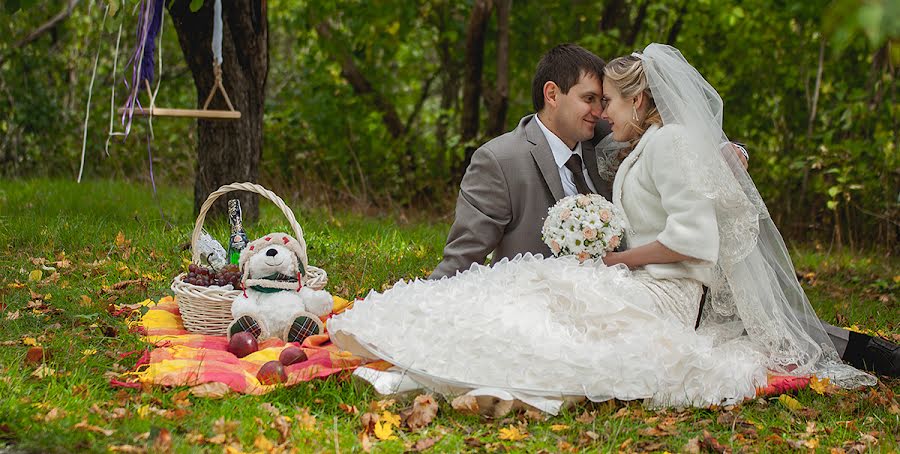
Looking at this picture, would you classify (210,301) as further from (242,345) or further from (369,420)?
(369,420)

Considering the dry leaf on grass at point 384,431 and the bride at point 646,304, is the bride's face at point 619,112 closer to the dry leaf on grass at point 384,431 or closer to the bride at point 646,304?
the bride at point 646,304

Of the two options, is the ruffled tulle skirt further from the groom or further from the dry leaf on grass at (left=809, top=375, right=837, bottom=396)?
the groom

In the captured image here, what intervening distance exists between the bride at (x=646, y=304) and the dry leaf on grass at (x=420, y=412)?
4.3 inches

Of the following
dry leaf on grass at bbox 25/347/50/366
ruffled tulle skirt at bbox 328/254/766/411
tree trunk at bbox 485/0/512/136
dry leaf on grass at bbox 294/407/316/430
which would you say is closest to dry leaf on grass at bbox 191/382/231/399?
dry leaf on grass at bbox 294/407/316/430

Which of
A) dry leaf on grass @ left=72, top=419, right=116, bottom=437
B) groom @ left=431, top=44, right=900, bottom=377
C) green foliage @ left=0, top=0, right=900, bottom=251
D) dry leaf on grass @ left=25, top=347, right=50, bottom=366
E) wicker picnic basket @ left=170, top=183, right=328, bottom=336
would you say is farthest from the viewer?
green foliage @ left=0, top=0, right=900, bottom=251

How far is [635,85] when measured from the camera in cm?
386

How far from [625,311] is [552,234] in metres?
0.47

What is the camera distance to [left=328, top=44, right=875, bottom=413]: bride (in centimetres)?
344

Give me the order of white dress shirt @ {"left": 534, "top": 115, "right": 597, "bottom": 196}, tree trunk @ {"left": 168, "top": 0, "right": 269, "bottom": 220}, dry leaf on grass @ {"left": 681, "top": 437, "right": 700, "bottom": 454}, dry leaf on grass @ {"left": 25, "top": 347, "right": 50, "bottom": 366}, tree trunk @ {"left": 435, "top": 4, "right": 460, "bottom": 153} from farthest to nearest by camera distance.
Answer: tree trunk @ {"left": 435, "top": 4, "right": 460, "bottom": 153}, tree trunk @ {"left": 168, "top": 0, "right": 269, "bottom": 220}, white dress shirt @ {"left": 534, "top": 115, "right": 597, "bottom": 196}, dry leaf on grass @ {"left": 25, "top": 347, "right": 50, "bottom": 366}, dry leaf on grass @ {"left": 681, "top": 437, "right": 700, "bottom": 454}

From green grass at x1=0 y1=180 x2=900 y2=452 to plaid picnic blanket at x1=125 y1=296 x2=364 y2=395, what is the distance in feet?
0.22

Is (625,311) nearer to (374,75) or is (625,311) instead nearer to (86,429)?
(86,429)

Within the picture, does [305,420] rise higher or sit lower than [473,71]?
lower

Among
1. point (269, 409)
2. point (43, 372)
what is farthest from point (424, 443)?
point (43, 372)

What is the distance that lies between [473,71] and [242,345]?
5992mm
